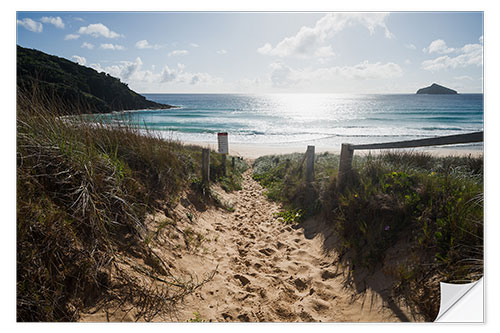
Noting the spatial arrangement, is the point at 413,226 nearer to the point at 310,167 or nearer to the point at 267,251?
the point at 267,251

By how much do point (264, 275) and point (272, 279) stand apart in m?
0.11

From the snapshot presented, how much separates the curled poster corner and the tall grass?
6.98 feet

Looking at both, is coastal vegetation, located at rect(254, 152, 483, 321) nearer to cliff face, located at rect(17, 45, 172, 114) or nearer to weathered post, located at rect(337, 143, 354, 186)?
weathered post, located at rect(337, 143, 354, 186)

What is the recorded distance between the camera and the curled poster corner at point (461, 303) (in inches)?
77.6

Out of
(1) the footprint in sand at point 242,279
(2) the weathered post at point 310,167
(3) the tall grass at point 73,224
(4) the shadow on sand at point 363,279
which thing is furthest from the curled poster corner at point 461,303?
(2) the weathered post at point 310,167

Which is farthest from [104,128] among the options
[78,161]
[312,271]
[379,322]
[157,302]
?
[379,322]

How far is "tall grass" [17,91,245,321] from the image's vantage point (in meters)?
1.79

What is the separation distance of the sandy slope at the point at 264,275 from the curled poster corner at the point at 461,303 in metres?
0.26

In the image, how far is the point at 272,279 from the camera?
2.91 m

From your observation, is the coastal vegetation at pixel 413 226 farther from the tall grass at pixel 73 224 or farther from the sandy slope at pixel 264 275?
the tall grass at pixel 73 224

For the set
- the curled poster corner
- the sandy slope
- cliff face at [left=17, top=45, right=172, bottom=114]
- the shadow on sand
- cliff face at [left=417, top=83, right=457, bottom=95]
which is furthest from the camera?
cliff face at [left=417, top=83, right=457, bottom=95]

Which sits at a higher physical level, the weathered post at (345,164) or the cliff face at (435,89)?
the cliff face at (435,89)

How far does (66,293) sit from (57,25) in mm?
2625

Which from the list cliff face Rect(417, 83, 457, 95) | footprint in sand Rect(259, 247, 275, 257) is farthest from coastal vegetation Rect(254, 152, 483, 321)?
cliff face Rect(417, 83, 457, 95)
